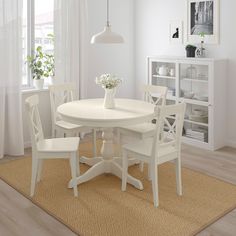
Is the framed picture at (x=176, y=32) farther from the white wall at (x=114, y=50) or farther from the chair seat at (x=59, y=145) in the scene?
the chair seat at (x=59, y=145)

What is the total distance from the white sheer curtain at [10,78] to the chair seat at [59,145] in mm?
1256

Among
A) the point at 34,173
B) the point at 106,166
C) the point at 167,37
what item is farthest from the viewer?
the point at 167,37

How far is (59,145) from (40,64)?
6.57 feet

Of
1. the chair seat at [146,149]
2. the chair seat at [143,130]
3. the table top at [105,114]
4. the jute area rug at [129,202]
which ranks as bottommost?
the jute area rug at [129,202]

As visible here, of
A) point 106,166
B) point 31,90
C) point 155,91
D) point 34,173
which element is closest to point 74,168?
point 34,173

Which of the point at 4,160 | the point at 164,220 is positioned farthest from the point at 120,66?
the point at 164,220

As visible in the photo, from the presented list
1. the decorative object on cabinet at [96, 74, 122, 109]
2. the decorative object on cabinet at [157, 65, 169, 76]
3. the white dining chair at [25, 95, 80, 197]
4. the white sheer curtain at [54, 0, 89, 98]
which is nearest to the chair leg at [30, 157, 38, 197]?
the white dining chair at [25, 95, 80, 197]

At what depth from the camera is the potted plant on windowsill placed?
534cm

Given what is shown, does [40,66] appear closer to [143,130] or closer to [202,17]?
[143,130]

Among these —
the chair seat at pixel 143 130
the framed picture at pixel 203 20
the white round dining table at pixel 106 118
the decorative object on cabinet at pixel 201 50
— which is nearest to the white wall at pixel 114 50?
the framed picture at pixel 203 20

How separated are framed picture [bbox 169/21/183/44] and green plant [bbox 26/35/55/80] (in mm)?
1798

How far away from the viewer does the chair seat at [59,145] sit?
11.7 ft

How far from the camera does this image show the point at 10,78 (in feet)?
16.0

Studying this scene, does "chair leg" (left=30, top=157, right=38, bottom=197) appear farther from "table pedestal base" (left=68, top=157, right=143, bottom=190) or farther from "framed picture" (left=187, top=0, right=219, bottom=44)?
"framed picture" (left=187, top=0, right=219, bottom=44)
